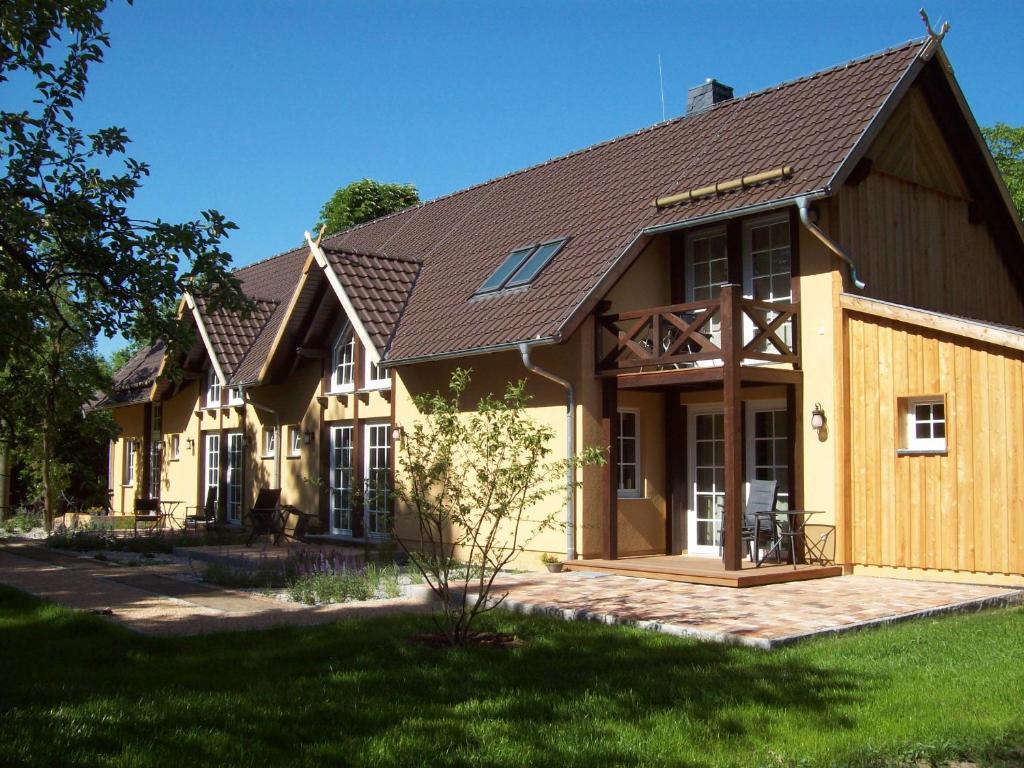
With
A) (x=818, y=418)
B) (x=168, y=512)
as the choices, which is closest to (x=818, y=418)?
(x=818, y=418)

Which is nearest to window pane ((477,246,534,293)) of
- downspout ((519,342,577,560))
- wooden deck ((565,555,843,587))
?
downspout ((519,342,577,560))

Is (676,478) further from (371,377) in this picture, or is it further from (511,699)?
(511,699)

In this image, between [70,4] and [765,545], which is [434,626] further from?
[70,4]

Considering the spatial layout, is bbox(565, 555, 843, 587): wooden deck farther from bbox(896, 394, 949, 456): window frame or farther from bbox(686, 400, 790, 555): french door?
bbox(896, 394, 949, 456): window frame

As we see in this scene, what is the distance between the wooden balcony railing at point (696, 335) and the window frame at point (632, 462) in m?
0.80

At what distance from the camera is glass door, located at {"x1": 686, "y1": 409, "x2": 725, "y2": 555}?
1446 centimetres

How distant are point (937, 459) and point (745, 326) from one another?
328 centimetres

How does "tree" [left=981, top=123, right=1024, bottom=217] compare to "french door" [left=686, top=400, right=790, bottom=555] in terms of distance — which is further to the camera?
"tree" [left=981, top=123, right=1024, bottom=217]

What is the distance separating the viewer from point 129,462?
28641 millimetres

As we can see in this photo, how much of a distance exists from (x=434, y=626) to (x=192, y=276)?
4.50 m

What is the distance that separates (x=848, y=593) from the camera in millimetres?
11031

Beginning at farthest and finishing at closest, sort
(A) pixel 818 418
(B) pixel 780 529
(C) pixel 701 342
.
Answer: (B) pixel 780 529 < (A) pixel 818 418 < (C) pixel 701 342

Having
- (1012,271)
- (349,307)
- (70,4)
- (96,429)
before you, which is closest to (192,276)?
(70,4)

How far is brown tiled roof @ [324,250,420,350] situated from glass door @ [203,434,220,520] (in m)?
7.84
